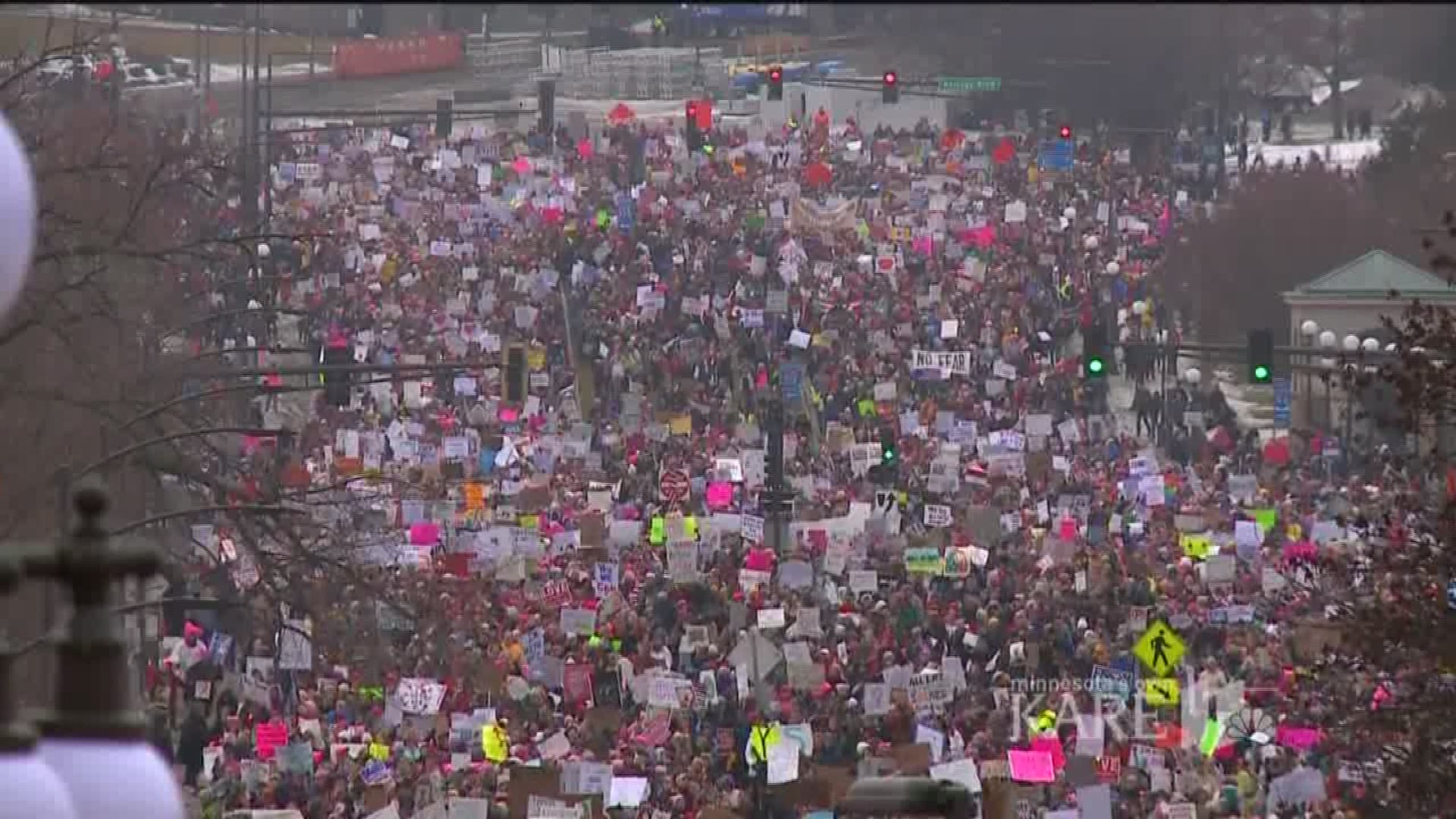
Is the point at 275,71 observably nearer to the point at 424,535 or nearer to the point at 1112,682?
the point at 424,535

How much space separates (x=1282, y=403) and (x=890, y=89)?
47.0 ft

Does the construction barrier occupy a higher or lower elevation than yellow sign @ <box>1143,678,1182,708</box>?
higher

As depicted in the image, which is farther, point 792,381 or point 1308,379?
point 1308,379

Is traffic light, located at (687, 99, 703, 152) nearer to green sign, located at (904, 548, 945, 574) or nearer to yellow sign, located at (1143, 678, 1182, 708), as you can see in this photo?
green sign, located at (904, 548, 945, 574)

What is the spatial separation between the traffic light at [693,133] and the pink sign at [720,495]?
1245 inches

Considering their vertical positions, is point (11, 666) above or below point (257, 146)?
above

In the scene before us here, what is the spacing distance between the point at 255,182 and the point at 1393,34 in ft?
86.8

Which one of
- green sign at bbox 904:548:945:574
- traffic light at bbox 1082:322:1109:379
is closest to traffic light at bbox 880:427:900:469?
traffic light at bbox 1082:322:1109:379

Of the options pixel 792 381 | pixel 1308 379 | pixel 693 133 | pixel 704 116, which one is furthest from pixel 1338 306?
pixel 704 116

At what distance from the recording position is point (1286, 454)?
5188 cm

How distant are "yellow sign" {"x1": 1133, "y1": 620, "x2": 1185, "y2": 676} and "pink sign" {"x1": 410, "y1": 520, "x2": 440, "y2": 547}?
1066 centimetres

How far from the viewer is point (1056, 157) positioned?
74.6 metres

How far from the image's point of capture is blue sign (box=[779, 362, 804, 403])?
54156mm

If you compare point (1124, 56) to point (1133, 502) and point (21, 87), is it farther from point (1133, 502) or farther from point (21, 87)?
point (21, 87)
